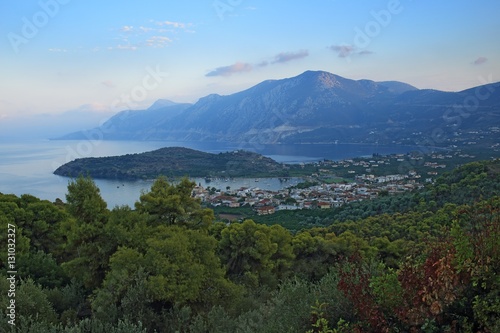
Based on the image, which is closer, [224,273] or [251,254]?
[224,273]

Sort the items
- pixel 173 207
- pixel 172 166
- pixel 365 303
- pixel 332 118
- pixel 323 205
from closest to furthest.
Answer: pixel 365 303 < pixel 173 207 < pixel 323 205 < pixel 172 166 < pixel 332 118

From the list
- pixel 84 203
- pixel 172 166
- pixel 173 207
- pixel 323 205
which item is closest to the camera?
pixel 84 203

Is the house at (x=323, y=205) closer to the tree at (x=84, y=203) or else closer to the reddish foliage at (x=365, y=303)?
the tree at (x=84, y=203)

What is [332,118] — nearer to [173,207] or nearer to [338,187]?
[338,187]

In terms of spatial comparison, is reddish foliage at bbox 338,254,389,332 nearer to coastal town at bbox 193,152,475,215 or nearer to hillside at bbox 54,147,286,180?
coastal town at bbox 193,152,475,215

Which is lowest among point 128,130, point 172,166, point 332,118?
point 172,166

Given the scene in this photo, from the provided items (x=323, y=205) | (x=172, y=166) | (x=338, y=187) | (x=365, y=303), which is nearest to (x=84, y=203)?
(x=365, y=303)

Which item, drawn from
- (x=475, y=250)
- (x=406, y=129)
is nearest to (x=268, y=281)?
(x=475, y=250)

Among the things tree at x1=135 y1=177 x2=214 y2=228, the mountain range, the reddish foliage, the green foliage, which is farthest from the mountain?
the reddish foliage
